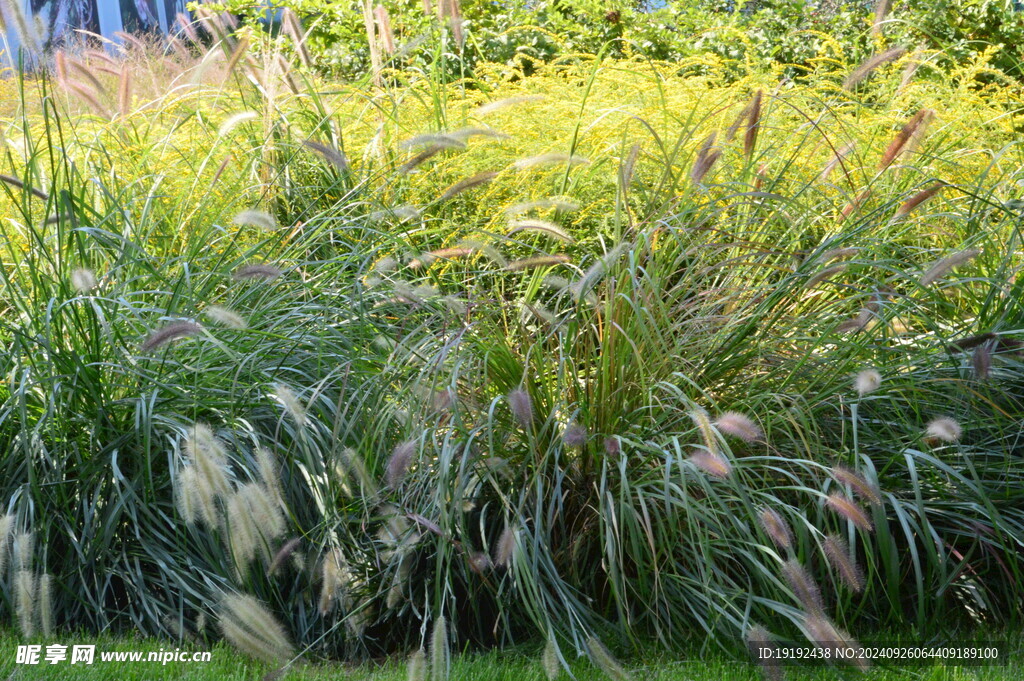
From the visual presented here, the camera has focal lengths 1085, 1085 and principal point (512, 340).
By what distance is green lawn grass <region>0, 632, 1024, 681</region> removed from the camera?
2.82m

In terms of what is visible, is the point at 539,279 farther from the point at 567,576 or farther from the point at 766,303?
the point at 567,576

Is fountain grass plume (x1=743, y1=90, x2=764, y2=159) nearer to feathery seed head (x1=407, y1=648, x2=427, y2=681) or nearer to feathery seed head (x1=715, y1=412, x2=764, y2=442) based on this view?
feathery seed head (x1=715, y1=412, x2=764, y2=442)

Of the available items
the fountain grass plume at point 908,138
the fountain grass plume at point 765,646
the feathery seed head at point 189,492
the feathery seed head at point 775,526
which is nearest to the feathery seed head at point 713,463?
the feathery seed head at point 775,526

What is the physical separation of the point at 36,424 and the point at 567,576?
1.71 meters

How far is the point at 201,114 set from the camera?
4.91 meters

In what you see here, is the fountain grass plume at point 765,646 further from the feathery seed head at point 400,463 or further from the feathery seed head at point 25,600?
the feathery seed head at point 25,600

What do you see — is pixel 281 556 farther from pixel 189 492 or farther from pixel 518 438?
pixel 518 438

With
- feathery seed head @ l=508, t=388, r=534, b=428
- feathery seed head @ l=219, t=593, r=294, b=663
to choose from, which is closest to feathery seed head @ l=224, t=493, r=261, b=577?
feathery seed head @ l=219, t=593, r=294, b=663

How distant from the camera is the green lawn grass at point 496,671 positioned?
2.82 m

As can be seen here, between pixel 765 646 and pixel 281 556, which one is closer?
pixel 765 646

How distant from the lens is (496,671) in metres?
2.90

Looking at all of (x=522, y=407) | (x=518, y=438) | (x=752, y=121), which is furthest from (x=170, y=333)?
(x=752, y=121)

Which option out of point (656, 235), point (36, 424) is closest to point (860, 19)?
point (656, 235)

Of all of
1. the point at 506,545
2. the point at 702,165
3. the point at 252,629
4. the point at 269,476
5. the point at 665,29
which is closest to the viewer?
the point at 252,629
